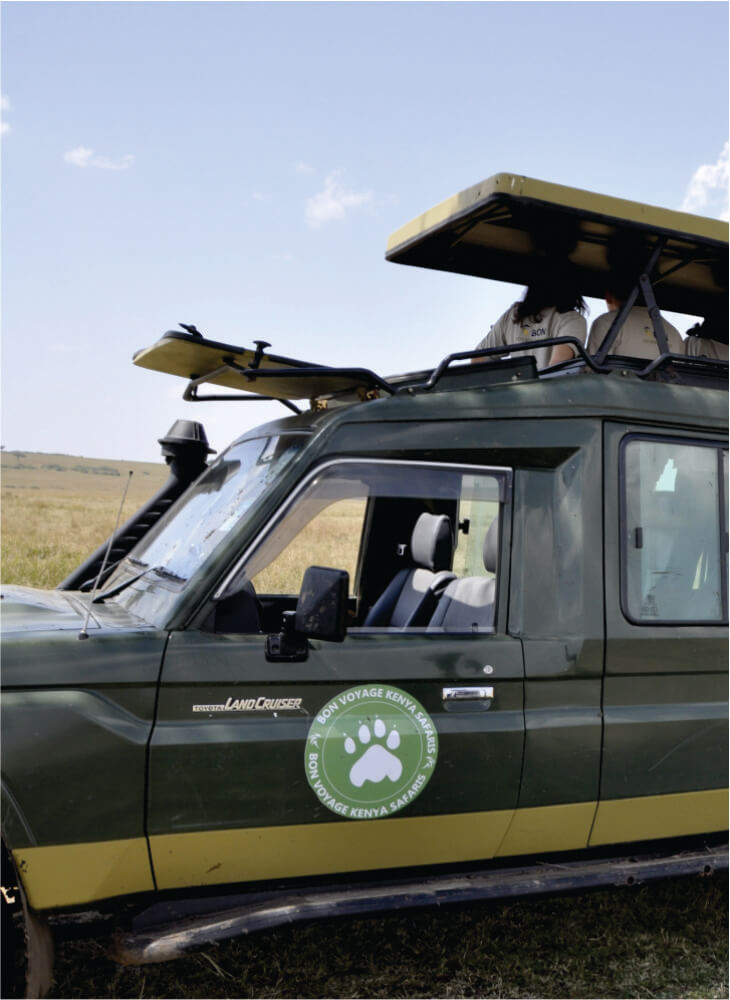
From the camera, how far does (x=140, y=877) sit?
9.02 feet

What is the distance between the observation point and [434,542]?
381cm

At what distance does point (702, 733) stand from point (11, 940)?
2675 mm

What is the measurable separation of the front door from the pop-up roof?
1080 millimetres

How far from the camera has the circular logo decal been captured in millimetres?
2922

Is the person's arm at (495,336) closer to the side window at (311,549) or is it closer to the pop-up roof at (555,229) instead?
the pop-up roof at (555,229)

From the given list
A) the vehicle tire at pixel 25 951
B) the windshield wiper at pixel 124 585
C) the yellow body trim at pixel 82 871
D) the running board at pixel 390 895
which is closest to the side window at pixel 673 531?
the running board at pixel 390 895

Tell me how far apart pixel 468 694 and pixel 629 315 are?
2140 mm

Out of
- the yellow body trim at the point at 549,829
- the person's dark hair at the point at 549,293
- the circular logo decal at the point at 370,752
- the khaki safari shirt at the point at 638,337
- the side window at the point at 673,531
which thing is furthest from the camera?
the person's dark hair at the point at 549,293

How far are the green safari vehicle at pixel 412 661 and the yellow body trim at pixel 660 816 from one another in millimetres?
12

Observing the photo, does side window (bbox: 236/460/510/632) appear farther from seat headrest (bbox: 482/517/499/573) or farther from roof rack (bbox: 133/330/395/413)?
roof rack (bbox: 133/330/395/413)

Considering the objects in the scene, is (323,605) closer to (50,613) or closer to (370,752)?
(370,752)

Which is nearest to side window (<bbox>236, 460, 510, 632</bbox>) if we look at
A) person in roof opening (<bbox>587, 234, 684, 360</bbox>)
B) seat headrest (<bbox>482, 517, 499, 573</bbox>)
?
seat headrest (<bbox>482, 517, 499, 573</bbox>)

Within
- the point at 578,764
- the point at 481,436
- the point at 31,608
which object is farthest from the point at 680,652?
the point at 31,608

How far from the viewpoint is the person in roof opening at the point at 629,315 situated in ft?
12.7
